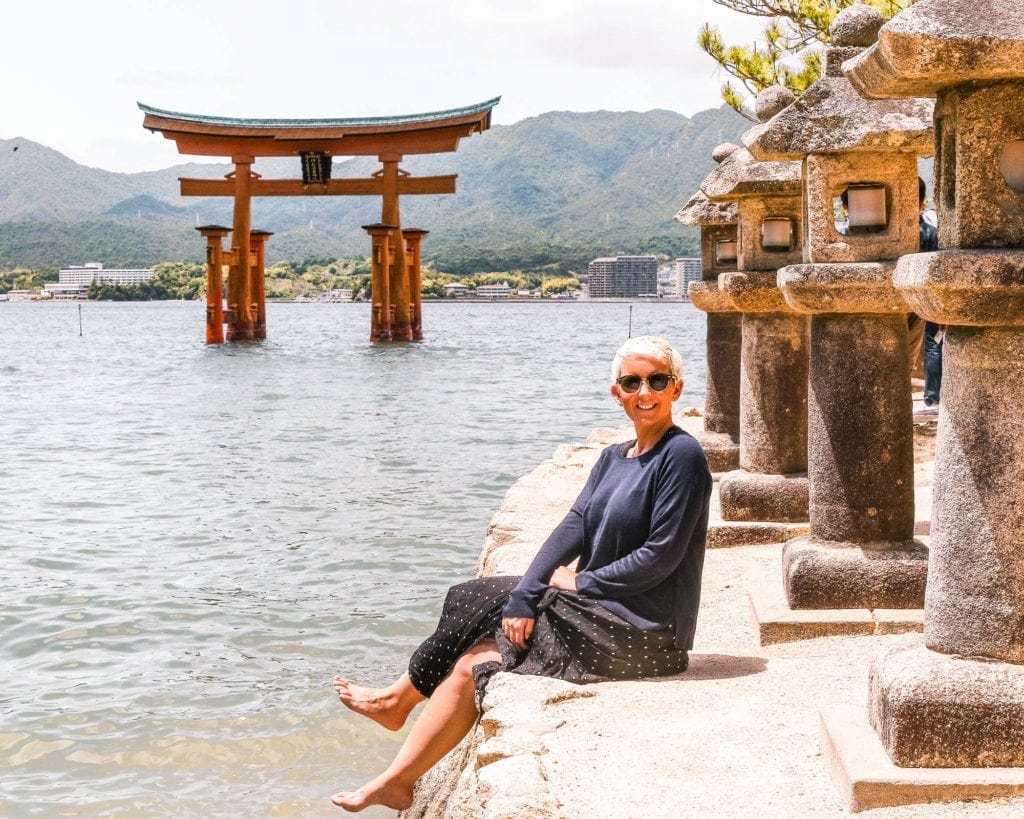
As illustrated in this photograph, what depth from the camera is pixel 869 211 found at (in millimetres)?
4738

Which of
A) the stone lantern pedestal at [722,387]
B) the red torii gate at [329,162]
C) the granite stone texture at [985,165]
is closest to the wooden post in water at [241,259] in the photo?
the red torii gate at [329,162]

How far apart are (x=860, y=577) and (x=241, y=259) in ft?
105

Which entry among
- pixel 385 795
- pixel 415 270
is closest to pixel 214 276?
pixel 415 270

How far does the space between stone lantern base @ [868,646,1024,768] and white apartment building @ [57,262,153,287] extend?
14655 cm

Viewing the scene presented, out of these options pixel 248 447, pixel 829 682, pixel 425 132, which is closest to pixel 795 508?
pixel 829 682

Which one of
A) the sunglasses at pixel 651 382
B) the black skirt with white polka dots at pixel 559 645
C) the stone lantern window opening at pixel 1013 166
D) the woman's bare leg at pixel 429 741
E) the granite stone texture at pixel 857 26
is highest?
the granite stone texture at pixel 857 26

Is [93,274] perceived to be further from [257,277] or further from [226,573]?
[226,573]

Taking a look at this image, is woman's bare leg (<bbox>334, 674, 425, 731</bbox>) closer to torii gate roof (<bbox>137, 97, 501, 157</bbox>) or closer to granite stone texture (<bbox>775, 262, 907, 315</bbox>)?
granite stone texture (<bbox>775, 262, 907, 315</bbox>)

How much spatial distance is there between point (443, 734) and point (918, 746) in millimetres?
1388

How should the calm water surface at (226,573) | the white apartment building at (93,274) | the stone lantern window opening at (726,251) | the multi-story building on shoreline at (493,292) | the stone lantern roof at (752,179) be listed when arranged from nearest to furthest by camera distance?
the calm water surface at (226,573) → the stone lantern roof at (752,179) → the stone lantern window opening at (726,251) → the multi-story building on shoreline at (493,292) → the white apartment building at (93,274)

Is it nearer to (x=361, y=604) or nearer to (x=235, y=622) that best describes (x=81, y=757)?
(x=235, y=622)

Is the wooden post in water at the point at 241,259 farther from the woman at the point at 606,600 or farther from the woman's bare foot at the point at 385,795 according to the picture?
the woman's bare foot at the point at 385,795

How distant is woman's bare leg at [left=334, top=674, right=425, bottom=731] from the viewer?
3.97 m

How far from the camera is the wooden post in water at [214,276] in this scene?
112 feet
